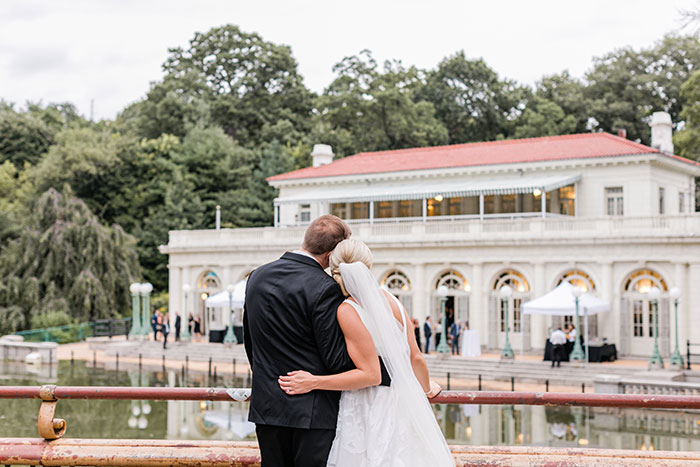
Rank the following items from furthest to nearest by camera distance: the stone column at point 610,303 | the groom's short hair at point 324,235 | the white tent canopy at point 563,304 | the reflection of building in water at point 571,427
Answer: the stone column at point 610,303, the white tent canopy at point 563,304, the reflection of building in water at point 571,427, the groom's short hair at point 324,235

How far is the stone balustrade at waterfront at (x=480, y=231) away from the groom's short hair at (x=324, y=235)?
30014 millimetres

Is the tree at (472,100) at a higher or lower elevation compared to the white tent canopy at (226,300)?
higher

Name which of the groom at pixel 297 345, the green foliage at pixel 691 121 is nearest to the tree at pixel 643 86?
the green foliage at pixel 691 121

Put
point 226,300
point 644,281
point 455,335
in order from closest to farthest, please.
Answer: point 644,281, point 455,335, point 226,300

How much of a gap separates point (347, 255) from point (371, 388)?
2.19ft

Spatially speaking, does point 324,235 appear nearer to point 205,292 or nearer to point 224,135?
point 205,292

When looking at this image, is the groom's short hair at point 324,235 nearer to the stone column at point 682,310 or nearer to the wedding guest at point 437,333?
the stone column at point 682,310

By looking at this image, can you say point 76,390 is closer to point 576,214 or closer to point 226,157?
point 576,214

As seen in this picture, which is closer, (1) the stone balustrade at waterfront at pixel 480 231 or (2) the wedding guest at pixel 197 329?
(1) the stone balustrade at waterfront at pixel 480 231

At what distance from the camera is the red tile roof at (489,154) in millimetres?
38844

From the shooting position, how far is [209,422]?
2130 cm

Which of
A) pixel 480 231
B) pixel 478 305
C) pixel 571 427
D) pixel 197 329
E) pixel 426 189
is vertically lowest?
pixel 571 427

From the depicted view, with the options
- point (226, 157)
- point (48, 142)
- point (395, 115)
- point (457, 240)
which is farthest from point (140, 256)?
point (457, 240)

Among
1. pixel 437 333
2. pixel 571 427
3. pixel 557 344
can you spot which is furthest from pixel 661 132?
pixel 571 427
